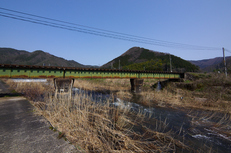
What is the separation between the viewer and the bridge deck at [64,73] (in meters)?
16.2

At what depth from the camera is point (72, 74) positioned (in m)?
21.1

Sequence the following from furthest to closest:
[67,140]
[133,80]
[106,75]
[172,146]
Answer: [133,80] < [106,75] < [172,146] < [67,140]

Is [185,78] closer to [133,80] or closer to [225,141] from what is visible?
[133,80]

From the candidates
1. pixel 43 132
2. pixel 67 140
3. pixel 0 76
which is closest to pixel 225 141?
pixel 67 140

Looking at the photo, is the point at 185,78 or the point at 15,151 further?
the point at 185,78

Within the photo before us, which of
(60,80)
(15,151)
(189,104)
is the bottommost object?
(189,104)

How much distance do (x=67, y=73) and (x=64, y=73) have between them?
0.51 m

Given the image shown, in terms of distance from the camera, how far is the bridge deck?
16.2 m

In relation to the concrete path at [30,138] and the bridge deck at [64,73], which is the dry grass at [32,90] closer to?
the bridge deck at [64,73]

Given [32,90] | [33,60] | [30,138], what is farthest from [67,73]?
[33,60]

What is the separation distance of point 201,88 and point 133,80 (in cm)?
1323

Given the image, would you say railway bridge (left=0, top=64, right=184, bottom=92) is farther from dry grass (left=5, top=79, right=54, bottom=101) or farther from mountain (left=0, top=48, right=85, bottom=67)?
mountain (left=0, top=48, right=85, bottom=67)

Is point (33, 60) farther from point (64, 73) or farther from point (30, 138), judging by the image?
point (30, 138)

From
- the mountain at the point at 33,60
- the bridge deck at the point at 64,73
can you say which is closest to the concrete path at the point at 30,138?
the bridge deck at the point at 64,73
